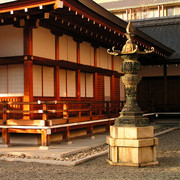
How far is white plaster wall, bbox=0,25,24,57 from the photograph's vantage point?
449 inches

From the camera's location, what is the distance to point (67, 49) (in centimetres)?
1355

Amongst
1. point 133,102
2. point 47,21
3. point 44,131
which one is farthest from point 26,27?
point 133,102

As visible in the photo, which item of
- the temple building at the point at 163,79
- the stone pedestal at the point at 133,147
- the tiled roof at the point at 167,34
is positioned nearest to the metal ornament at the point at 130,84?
the stone pedestal at the point at 133,147

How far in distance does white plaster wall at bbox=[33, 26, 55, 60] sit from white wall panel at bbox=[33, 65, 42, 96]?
1.55ft

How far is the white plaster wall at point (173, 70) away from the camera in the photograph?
21891 mm

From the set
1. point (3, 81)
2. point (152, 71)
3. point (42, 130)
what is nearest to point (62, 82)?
point (3, 81)

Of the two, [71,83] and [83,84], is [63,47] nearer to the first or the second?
[71,83]

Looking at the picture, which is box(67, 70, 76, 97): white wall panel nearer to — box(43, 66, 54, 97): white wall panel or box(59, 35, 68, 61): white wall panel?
box(59, 35, 68, 61): white wall panel

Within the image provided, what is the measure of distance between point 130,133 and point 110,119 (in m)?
6.52

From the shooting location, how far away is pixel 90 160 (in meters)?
8.99

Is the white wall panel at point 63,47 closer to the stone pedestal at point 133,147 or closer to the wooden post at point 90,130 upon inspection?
the wooden post at point 90,130

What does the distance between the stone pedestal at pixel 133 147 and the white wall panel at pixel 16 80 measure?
4.35m

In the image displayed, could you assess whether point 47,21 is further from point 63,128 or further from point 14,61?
point 63,128

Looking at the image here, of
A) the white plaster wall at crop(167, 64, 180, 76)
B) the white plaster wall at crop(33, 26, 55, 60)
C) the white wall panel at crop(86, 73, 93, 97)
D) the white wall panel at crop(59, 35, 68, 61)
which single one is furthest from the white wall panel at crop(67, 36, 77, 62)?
the white plaster wall at crop(167, 64, 180, 76)
